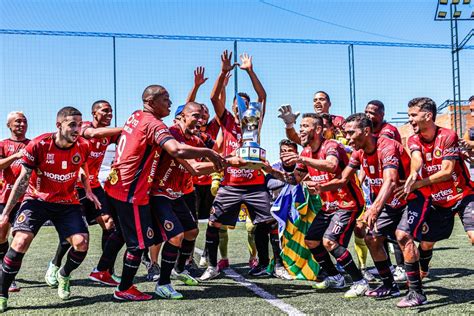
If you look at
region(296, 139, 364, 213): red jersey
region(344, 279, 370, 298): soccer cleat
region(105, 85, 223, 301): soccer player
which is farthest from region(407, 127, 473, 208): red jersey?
region(105, 85, 223, 301): soccer player

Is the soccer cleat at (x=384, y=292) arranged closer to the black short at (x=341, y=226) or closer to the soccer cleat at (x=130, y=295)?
the black short at (x=341, y=226)

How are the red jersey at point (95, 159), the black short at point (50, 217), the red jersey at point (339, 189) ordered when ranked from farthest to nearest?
1. the red jersey at point (95, 159)
2. the red jersey at point (339, 189)
3. the black short at point (50, 217)

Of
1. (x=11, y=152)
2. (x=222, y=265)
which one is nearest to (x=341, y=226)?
(x=222, y=265)

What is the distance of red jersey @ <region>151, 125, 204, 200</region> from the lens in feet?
18.9

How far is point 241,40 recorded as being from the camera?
13.9 metres

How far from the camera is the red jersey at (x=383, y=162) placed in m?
5.07

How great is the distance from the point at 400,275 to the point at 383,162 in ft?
6.89

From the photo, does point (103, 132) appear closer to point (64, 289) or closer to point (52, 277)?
point (64, 289)

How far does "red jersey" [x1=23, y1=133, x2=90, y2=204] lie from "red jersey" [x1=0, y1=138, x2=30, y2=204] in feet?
4.47


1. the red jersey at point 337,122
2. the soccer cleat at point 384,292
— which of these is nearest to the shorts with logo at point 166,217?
the soccer cleat at point 384,292

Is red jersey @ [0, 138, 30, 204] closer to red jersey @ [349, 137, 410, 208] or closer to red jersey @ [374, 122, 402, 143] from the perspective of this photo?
red jersey @ [349, 137, 410, 208]

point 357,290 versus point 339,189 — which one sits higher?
point 339,189

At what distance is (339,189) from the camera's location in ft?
18.9

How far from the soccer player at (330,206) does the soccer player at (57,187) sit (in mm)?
2137
